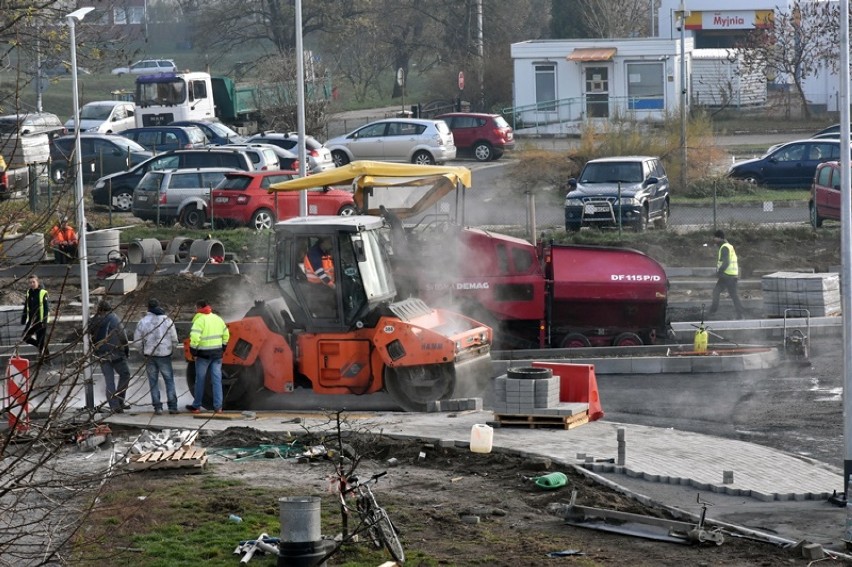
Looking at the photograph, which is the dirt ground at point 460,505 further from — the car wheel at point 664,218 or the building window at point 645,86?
the building window at point 645,86

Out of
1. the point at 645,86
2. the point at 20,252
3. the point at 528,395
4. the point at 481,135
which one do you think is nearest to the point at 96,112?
the point at 481,135

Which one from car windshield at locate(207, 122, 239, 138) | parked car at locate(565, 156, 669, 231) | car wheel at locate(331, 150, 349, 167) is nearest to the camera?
parked car at locate(565, 156, 669, 231)

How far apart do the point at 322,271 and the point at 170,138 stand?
2599 centimetres

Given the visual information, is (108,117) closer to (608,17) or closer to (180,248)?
(180,248)

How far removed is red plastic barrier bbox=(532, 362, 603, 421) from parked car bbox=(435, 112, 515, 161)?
2814cm

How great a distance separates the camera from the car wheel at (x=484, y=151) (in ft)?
147

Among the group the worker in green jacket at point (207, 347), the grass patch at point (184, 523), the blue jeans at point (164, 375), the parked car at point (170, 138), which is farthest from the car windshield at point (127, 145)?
the grass patch at point (184, 523)

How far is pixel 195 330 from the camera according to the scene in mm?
17312

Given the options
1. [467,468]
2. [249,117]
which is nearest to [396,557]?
[467,468]

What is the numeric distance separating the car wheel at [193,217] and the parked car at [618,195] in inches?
336

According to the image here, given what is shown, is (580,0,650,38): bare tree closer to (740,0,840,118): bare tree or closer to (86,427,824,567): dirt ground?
(740,0,840,118): bare tree

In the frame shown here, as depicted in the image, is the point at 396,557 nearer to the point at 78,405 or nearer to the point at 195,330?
the point at 195,330

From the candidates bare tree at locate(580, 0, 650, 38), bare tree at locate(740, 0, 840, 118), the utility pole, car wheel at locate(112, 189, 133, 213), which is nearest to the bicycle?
car wheel at locate(112, 189, 133, 213)

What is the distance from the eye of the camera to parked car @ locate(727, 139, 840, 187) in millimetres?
36062
